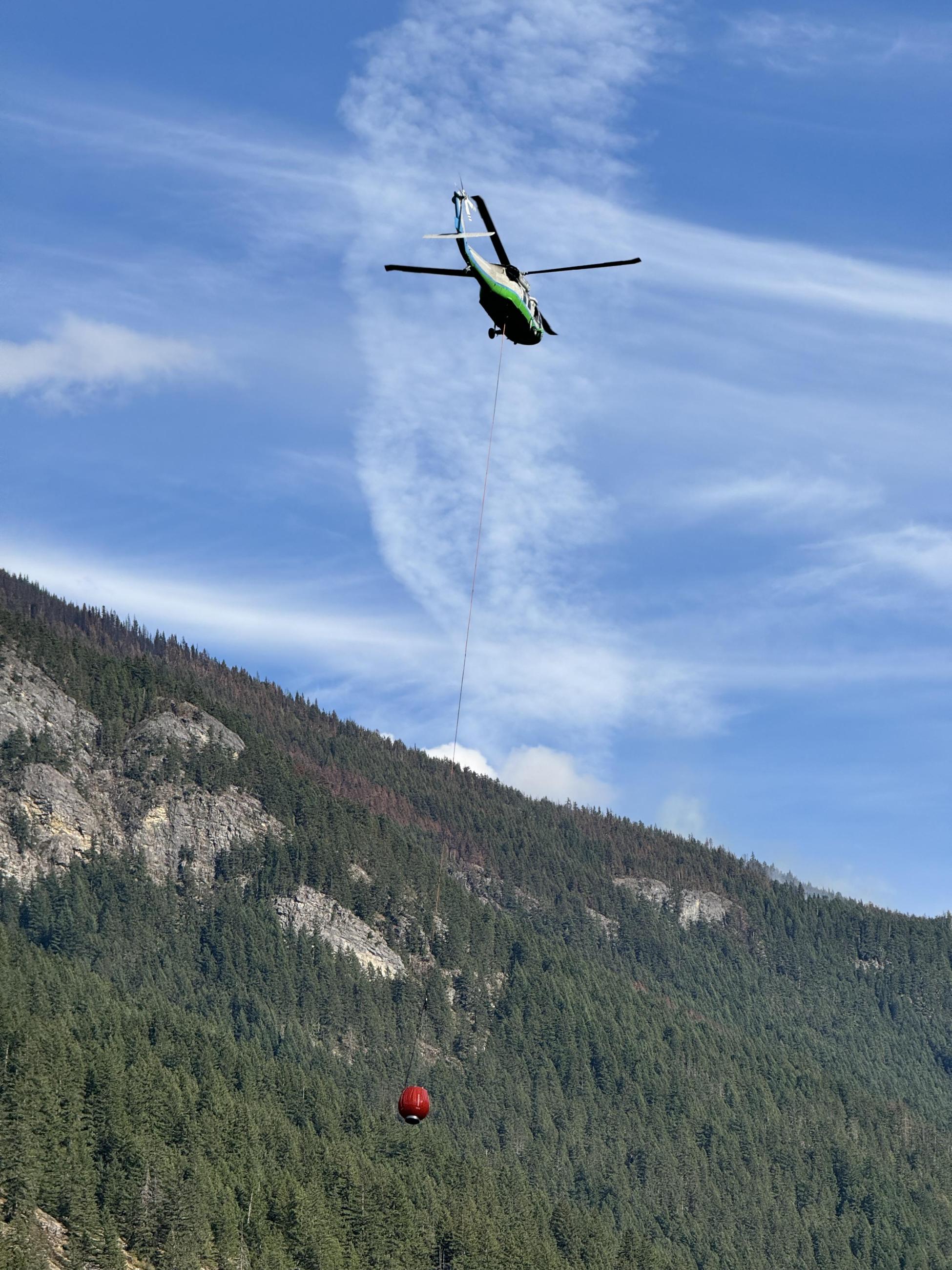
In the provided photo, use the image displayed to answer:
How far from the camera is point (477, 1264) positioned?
566ft

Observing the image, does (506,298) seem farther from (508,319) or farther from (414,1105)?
(414,1105)

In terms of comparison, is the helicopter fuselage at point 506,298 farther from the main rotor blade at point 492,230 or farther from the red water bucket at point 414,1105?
the red water bucket at point 414,1105

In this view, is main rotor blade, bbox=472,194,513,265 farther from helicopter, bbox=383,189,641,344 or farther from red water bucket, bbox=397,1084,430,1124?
red water bucket, bbox=397,1084,430,1124

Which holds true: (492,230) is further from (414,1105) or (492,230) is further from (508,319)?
(414,1105)

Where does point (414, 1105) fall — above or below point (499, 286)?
below

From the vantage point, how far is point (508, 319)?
7425 cm

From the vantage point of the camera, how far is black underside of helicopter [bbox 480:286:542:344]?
72875 mm

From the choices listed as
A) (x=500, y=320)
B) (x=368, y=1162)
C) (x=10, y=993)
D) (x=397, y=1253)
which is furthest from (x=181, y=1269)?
(x=500, y=320)

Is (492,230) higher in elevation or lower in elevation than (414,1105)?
higher

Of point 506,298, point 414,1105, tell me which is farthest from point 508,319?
point 414,1105

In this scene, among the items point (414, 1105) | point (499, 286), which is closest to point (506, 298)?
point (499, 286)

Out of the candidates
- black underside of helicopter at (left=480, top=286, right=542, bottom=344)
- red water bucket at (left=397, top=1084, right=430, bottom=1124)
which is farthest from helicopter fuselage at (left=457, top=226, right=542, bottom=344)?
red water bucket at (left=397, top=1084, right=430, bottom=1124)

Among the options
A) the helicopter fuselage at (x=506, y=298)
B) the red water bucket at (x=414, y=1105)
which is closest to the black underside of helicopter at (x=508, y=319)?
the helicopter fuselage at (x=506, y=298)

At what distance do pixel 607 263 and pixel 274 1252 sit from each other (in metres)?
118
